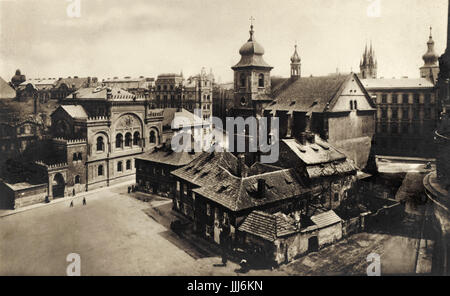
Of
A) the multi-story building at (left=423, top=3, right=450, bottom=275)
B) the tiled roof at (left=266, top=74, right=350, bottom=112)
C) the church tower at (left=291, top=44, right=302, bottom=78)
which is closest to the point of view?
the multi-story building at (left=423, top=3, right=450, bottom=275)

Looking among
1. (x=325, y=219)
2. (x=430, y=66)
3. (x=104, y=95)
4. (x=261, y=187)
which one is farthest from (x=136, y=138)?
(x=430, y=66)

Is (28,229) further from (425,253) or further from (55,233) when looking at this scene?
(425,253)

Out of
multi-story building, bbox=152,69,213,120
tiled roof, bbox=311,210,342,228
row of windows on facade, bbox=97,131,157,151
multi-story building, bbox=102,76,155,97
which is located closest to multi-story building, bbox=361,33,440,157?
tiled roof, bbox=311,210,342,228

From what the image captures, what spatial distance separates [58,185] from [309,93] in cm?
3308

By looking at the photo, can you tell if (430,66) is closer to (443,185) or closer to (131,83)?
(443,185)

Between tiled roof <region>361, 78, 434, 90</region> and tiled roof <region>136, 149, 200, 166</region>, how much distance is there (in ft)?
132

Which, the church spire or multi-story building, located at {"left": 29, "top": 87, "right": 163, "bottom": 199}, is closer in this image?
multi-story building, located at {"left": 29, "top": 87, "right": 163, "bottom": 199}

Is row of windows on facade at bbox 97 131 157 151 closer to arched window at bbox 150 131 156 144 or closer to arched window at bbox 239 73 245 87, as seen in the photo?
arched window at bbox 150 131 156 144

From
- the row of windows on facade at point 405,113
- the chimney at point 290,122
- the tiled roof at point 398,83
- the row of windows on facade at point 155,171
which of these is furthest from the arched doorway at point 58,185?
the tiled roof at point 398,83

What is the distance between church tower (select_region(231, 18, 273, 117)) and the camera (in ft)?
127

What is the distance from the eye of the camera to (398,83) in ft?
191

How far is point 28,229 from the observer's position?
29.0 meters
